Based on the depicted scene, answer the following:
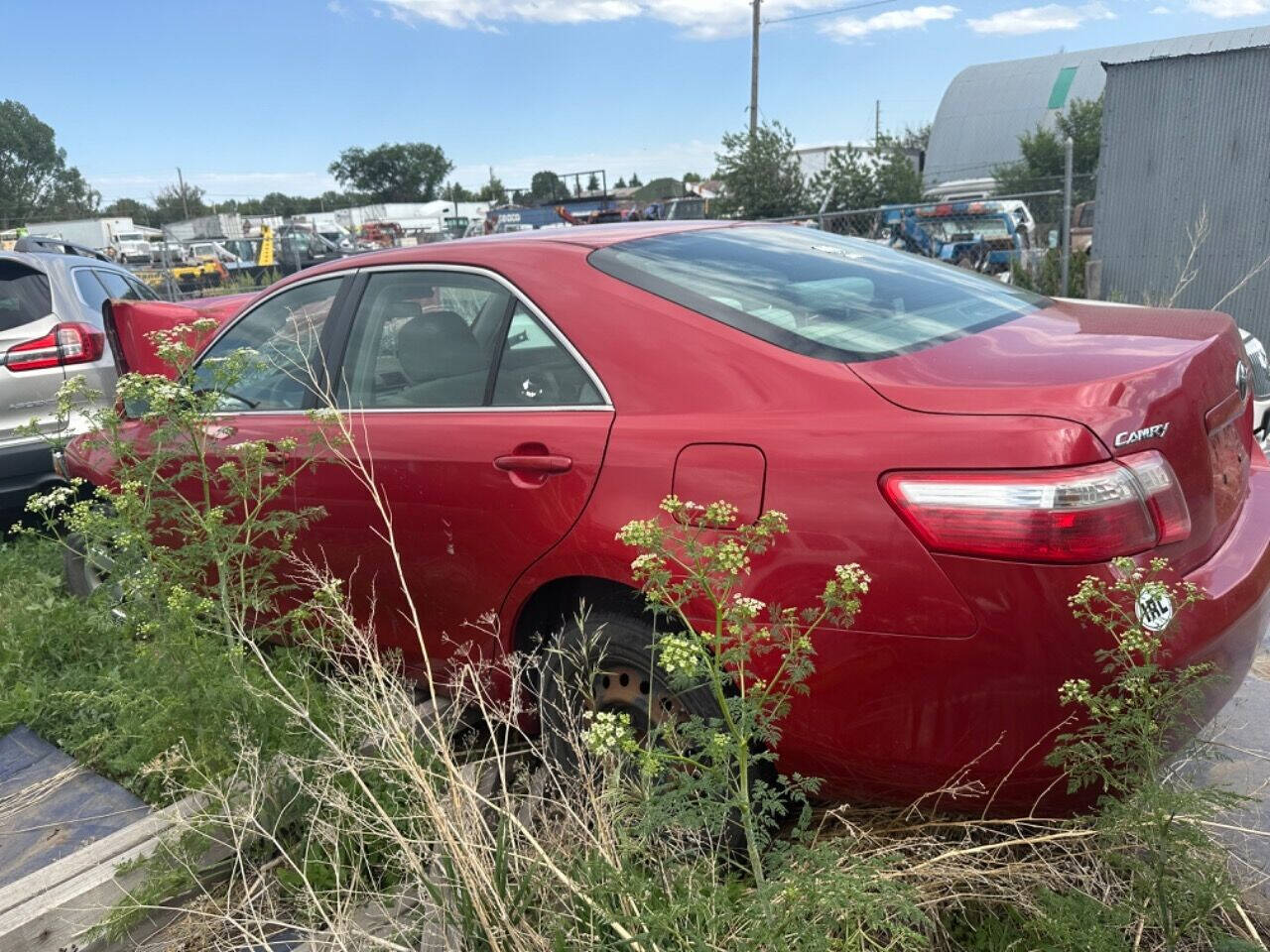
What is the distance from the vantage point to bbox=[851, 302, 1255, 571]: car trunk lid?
206 cm

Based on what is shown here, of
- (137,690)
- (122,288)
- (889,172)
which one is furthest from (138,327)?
(889,172)

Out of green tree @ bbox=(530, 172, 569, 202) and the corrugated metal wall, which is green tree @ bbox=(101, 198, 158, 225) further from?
the corrugated metal wall

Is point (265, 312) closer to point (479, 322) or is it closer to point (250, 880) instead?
point (479, 322)

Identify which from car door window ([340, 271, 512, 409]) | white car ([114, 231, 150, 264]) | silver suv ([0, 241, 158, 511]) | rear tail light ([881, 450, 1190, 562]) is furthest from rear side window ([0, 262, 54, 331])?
white car ([114, 231, 150, 264])

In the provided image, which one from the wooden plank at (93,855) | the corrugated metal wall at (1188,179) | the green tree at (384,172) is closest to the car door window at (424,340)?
the wooden plank at (93,855)

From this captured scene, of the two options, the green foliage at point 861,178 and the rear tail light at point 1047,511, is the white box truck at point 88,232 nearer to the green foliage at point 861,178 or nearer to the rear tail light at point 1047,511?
the green foliage at point 861,178

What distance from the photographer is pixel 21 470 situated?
580cm

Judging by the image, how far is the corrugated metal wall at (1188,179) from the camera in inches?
341

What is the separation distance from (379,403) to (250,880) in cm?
147

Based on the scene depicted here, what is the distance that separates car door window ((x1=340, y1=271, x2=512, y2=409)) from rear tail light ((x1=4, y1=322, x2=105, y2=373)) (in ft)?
12.3

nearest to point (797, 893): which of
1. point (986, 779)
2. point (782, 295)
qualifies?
point (986, 779)

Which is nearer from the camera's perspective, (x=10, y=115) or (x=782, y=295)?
(x=782, y=295)

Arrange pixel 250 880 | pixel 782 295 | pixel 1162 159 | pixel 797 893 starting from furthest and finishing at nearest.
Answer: pixel 1162 159 < pixel 782 295 < pixel 250 880 < pixel 797 893

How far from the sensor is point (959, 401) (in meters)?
2.12
